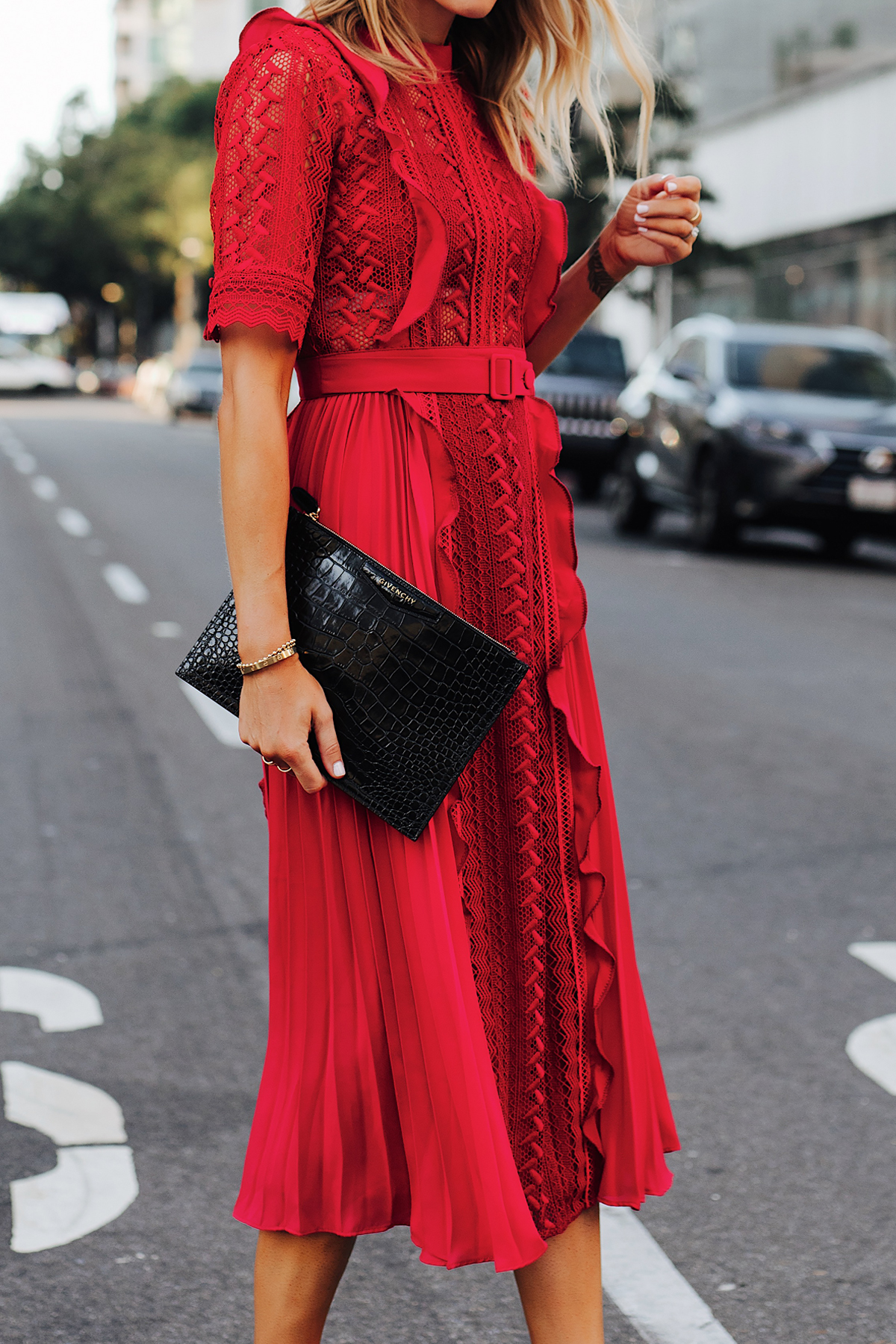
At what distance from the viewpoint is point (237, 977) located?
4047 mm

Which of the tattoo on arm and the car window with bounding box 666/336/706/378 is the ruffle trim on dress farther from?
the car window with bounding box 666/336/706/378

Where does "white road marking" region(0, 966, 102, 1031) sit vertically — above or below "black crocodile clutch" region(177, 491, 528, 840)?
below

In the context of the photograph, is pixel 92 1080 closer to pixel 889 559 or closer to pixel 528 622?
pixel 528 622

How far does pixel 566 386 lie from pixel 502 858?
15.8 metres

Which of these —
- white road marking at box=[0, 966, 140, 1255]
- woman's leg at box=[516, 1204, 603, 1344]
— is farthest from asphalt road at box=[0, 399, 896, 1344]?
woman's leg at box=[516, 1204, 603, 1344]

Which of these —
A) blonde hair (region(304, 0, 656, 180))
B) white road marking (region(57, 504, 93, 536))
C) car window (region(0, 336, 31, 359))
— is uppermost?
blonde hair (region(304, 0, 656, 180))

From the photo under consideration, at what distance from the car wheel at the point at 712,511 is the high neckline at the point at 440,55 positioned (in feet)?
35.6

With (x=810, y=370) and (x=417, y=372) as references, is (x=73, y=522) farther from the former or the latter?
(x=417, y=372)

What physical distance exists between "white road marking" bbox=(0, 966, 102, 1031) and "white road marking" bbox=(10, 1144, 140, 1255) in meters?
0.67

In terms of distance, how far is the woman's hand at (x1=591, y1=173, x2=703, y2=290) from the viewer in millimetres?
2174

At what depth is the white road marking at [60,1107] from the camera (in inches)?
125

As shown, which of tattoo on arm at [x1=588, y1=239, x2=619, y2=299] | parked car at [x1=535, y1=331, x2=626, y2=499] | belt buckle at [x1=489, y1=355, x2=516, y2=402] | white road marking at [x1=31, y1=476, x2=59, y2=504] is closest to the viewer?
belt buckle at [x1=489, y1=355, x2=516, y2=402]

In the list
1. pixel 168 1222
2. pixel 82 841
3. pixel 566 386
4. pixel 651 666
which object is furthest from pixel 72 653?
pixel 566 386

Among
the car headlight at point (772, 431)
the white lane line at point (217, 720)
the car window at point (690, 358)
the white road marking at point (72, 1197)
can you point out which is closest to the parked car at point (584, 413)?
the car window at point (690, 358)
